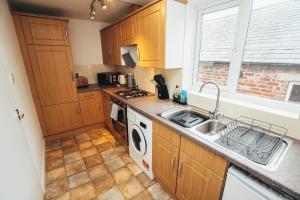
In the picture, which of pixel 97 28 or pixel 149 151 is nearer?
pixel 149 151

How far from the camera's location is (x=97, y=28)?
3186 mm

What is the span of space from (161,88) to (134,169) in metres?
1.19

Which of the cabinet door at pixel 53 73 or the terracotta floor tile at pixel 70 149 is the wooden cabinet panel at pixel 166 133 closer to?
the terracotta floor tile at pixel 70 149

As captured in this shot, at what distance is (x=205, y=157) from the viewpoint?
1062 mm

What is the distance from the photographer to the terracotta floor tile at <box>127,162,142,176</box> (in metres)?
1.92

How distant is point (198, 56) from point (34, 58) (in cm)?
251

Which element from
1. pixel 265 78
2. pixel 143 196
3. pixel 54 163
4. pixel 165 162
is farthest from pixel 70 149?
pixel 265 78

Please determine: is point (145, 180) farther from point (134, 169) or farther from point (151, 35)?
point (151, 35)

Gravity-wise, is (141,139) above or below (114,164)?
above

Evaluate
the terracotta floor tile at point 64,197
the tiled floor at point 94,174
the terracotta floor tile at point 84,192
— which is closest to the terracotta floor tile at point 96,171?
the tiled floor at point 94,174

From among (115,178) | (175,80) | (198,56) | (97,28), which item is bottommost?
(115,178)

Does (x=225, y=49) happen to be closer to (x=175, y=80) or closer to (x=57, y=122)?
(x=175, y=80)

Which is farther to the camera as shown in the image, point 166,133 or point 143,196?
point 143,196

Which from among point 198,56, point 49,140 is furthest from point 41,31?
point 198,56
